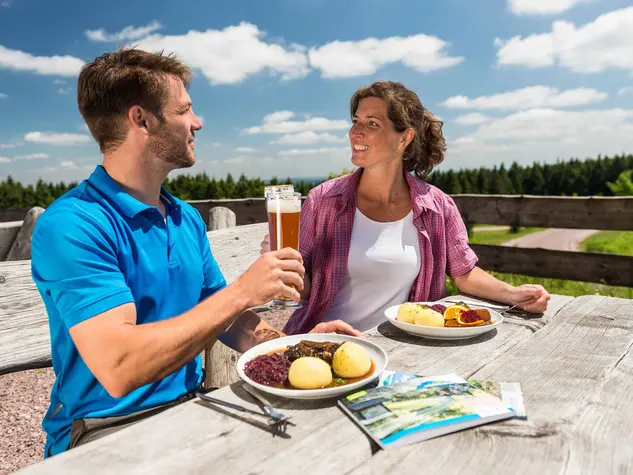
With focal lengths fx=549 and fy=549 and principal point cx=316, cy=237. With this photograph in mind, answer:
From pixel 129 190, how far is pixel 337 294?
1.36 meters

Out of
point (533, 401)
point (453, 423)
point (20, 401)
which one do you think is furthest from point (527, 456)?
point (20, 401)

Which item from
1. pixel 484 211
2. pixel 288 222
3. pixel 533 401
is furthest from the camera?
pixel 484 211

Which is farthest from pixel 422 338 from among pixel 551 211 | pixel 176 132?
pixel 551 211

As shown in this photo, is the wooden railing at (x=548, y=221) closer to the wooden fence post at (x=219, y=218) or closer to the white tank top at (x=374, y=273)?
the wooden fence post at (x=219, y=218)

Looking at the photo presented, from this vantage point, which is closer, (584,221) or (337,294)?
(337,294)

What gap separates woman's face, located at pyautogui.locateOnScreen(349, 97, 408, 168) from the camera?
10.1 feet

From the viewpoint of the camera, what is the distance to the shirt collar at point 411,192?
3064 millimetres

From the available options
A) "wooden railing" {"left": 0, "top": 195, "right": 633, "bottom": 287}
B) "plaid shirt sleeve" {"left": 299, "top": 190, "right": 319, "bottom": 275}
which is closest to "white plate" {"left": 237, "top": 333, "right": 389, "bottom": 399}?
"plaid shirt sleeve" {"left": 299, "top": 190, "right": 319, "bottom": 275}

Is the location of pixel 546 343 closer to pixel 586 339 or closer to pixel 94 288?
pixel 586 339

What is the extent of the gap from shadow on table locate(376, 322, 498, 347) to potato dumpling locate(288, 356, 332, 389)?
600mm

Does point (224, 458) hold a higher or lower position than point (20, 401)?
higher

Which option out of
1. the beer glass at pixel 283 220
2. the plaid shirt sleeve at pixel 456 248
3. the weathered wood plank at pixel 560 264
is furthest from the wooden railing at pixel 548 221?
the beer glass at pixel 283 220

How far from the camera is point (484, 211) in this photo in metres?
6.88

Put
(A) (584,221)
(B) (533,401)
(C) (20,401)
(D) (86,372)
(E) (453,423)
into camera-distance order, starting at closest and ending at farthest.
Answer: (E) (453,423) < (B) (533,401) < (D) (86,372) < (C) (20,401) < (A) (584,221)
